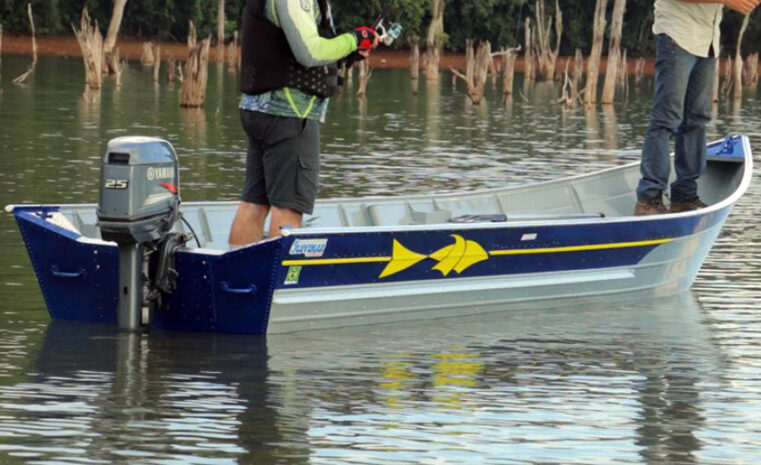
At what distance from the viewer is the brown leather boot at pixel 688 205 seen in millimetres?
13523

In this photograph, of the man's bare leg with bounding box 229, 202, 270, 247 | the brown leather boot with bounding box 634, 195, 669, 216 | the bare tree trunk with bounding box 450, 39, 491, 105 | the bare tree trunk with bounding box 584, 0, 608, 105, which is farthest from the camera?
the bare tree trunk with bounding box 450, 39, 491, 105

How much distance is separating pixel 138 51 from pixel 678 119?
46967 millimetres

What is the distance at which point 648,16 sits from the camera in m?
68.2

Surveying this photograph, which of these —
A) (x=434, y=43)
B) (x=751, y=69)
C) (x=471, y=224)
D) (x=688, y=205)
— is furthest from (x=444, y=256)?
(x=434, y=43)

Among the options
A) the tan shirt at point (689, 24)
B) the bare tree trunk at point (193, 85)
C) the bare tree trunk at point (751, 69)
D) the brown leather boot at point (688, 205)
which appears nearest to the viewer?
the tan shirt at point (689, 24)

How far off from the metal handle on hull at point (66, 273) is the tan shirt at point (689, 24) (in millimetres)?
4280

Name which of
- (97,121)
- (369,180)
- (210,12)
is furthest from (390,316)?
(210,12)

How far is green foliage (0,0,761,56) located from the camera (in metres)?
58.0

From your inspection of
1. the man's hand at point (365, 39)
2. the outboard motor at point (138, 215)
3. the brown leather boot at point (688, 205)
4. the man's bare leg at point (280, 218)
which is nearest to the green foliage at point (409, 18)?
the brown leather boot at point (688, 205)

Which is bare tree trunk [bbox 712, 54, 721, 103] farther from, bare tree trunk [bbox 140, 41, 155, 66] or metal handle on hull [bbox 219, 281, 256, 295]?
bare tree trunk [bbox 140, 41, 155, 66]

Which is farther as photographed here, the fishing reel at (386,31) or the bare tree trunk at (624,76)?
the bare tree trunk at (624,76)

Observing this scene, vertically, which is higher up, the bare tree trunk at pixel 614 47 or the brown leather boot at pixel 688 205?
the brown leather boot at pixel 688 205

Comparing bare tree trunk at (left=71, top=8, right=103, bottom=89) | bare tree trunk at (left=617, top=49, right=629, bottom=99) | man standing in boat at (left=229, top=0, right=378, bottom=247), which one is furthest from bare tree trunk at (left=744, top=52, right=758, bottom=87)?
man standing in boat at (left=229, top=0, right=378, bottom=247)

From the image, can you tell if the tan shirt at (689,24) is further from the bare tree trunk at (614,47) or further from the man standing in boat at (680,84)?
the bare tree trunk at (614,47)
